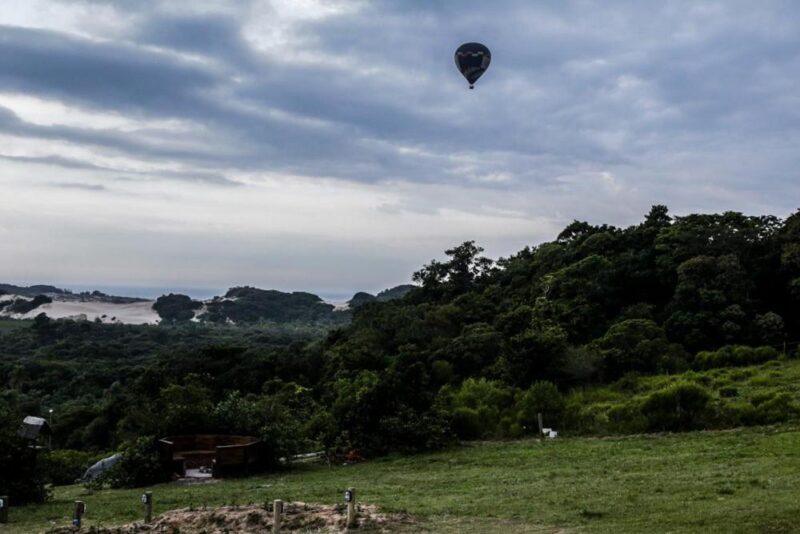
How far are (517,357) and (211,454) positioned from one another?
1591 cm

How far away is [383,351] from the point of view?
171 ft

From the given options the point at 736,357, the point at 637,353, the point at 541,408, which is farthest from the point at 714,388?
the point at 736,357

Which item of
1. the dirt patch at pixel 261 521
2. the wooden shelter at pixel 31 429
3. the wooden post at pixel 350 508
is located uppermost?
the wooden shelter at pixel 31 429

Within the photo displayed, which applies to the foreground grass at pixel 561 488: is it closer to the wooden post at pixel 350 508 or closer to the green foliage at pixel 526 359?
the wooden post at pixel 350 508

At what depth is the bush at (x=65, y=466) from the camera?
20453 mm

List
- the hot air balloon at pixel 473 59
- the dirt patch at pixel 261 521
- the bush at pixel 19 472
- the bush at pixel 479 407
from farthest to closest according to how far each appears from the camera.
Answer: the hot air balloon at pixel 473 59 → the bush at pixel 479 407 → the bush at pixel 19 472 → the dirt patch at pixel 261 521

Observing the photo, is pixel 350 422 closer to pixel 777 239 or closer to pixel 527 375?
pixel 527 375

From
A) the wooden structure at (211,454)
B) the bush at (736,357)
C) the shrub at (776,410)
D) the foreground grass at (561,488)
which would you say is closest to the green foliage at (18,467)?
the foreground grass at (561,488)

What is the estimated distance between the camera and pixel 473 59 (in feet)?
119

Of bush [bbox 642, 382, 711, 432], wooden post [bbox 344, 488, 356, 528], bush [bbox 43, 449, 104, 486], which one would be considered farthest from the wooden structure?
bush [bbox 642, 382, 711, 432]

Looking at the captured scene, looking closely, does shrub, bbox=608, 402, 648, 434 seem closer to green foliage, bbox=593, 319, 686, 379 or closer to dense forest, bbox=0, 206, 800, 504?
dense forest, bbox=0, 206, 800, 504

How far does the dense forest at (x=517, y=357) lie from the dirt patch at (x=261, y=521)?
304 inches

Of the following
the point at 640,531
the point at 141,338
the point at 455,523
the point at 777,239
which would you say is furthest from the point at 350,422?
the point at 141,338

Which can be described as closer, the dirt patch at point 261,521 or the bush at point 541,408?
the dirt patch at point 261,521
